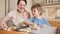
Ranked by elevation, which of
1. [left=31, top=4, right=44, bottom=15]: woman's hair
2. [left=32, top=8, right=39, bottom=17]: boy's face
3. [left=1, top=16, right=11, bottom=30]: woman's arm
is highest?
[left=31, top=4, right=44, bottom=15]: woman's hair

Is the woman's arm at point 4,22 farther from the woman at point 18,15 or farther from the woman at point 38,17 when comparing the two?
the woman at point 38,17

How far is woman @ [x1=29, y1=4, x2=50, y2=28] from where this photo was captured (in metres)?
0.98

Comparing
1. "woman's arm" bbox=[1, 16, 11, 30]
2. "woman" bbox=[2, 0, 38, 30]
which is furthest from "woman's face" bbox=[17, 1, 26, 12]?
"woman's arm" bbox=[1, 16, 11, 30]

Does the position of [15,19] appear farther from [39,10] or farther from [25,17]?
[39,10]

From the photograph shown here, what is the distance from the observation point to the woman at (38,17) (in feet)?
3.20

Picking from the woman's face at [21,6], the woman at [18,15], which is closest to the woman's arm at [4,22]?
the woman at [18,15]

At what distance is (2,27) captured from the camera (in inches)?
40.0

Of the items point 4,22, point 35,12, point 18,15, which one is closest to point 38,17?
point 35,12

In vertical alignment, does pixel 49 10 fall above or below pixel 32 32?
above

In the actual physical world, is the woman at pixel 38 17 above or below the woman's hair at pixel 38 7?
below

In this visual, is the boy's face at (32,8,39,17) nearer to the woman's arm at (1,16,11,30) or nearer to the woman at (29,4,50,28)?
the woman at (29,4,50,28)

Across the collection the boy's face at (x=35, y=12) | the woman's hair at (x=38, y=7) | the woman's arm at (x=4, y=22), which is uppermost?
the woman's hair at (x=38, y=7)

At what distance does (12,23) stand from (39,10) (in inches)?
8.4

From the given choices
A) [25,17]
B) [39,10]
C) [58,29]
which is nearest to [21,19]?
[25,17]
